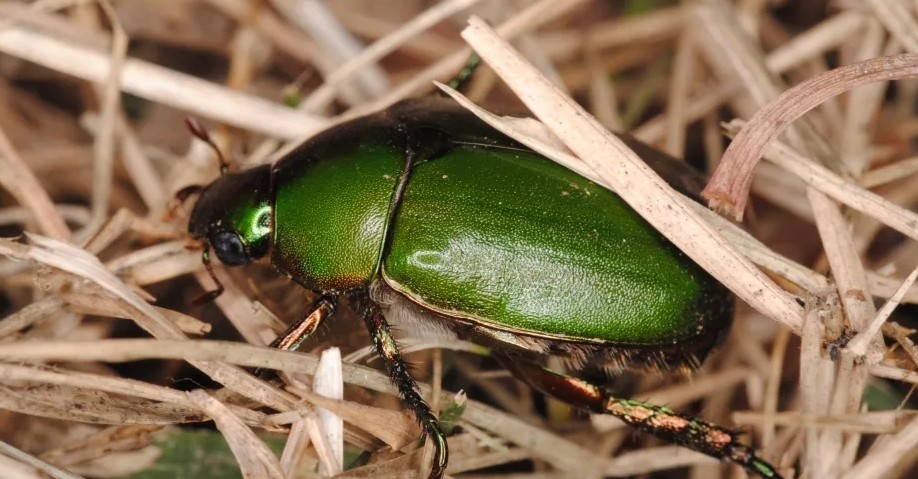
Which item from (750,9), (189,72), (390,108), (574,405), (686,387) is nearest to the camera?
(574,405)

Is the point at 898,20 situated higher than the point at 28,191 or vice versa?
the point at 898,20

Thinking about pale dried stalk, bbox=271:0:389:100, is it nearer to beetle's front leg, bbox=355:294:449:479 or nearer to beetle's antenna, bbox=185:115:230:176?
beetle's antenna, bbox=185:115:230:176

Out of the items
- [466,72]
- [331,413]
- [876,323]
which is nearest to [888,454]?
[876,323]

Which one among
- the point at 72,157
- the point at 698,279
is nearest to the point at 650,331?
the point at 698,279

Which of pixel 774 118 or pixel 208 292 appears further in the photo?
pixel 208 292

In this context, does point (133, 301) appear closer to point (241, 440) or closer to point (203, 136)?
point (241, 440)

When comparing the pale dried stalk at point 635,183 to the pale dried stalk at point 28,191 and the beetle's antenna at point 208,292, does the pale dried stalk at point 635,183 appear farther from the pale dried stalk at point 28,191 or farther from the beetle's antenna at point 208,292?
the pale dried stalk at point 28,191

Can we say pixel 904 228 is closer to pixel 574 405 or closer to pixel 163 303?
pixel 574 405
